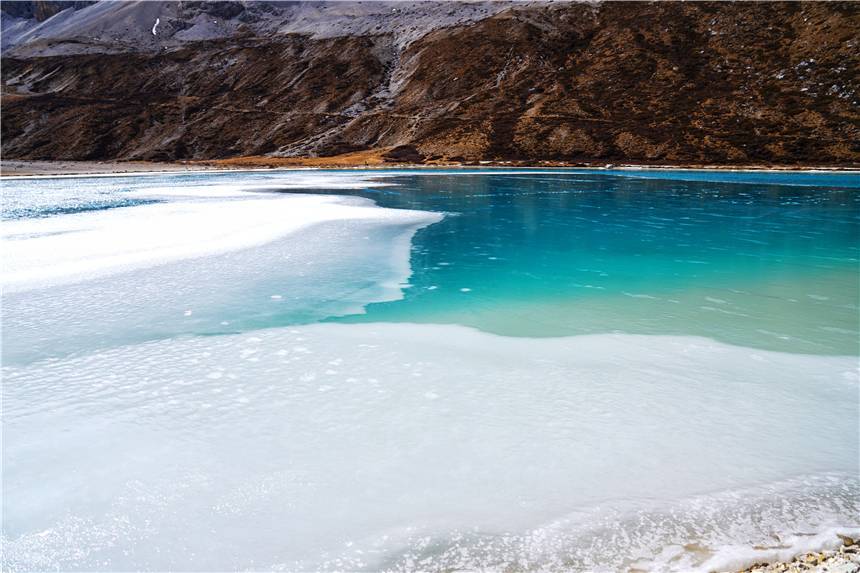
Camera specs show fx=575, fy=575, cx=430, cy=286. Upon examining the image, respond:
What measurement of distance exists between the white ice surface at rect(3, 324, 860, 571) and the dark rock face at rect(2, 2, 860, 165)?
71.2 m

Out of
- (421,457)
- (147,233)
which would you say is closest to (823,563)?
(421,457)

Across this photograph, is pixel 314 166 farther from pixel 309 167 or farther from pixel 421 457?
pixel 421 457

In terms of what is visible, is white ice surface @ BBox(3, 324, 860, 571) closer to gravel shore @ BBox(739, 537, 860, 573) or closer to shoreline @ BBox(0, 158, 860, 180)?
gravel shore @ BBox(739, 537, 860, 573)

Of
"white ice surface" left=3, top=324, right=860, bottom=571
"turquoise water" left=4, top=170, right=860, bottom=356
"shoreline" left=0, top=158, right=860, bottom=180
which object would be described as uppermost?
"shoreline" left=0, top=158, right=860, bottom=180

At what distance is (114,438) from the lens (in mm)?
5422

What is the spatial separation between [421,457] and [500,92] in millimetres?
100690

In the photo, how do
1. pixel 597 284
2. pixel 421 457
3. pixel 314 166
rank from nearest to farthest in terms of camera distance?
pixel 421 457 < pixel 597 284 < pixel 314 166

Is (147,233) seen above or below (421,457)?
above

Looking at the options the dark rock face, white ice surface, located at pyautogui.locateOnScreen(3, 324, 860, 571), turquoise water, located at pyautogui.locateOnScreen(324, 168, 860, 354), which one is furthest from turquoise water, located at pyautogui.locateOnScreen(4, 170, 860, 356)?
the dark rock face

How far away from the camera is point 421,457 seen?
505 centimetres

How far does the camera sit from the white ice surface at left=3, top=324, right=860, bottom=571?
13.0ft

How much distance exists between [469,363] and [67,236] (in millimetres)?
15085

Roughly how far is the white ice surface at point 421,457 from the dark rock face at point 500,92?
7123cm

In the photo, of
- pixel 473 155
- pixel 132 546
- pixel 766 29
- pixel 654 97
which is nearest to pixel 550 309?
pixel 132 546
